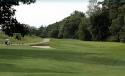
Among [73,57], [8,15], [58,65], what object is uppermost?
[8,15]

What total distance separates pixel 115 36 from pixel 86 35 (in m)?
24.7

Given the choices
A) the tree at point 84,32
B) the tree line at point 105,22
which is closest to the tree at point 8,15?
the tree line at point 105,22

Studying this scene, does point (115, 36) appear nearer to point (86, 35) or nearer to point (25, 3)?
point (86, 35)

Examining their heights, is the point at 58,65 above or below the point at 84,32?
below

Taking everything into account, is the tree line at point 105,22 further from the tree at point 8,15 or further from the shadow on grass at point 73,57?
the shadow on grass at point 73,57

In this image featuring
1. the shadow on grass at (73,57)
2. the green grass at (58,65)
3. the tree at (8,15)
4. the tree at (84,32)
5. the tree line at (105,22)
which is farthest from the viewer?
the tree at (84,32)

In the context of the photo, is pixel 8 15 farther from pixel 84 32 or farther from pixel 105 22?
pixel 84 32

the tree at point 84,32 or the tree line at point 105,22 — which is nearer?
the tree line at point 105,22

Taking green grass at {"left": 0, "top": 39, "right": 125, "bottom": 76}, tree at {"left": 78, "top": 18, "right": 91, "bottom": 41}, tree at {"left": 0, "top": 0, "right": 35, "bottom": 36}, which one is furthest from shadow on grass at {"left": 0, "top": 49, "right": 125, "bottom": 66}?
tree at {"left": 78, "top": 18, "right": 91, "bottom": 41}

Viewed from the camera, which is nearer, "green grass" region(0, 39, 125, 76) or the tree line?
"green grass" region(0, 39, 125, 76)

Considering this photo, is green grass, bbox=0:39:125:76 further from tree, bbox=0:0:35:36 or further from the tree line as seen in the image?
the tree line

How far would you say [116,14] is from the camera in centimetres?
12112

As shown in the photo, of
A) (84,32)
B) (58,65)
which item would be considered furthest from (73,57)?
(84,32)

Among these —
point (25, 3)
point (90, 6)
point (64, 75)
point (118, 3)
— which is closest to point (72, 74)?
point (64, 75)
